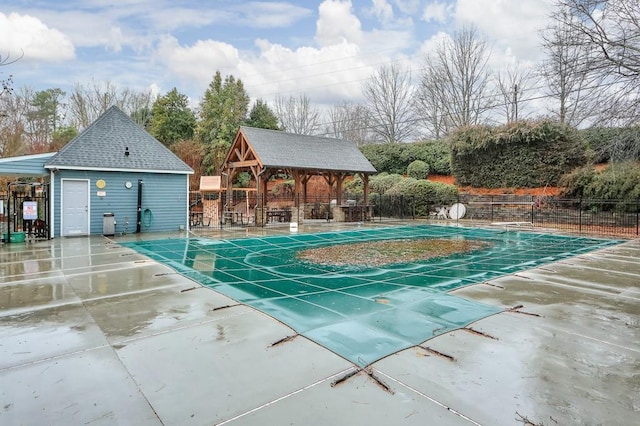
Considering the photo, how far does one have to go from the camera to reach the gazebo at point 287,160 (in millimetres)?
16891

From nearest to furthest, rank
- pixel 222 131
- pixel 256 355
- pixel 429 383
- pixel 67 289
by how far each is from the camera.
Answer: pixel 429 383
pixel 256 355
pixel 67 289
pixel 222 131

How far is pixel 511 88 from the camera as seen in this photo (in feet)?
84.1

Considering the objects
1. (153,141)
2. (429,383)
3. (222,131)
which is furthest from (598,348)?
(222,131)

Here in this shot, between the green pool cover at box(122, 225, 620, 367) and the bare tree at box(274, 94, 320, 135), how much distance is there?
26933mm

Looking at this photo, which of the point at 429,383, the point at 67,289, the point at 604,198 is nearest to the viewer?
the point at 429,383

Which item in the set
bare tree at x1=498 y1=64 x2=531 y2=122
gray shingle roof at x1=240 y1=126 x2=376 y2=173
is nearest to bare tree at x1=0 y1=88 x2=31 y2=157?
gray shingle roof at x1=240 y1=126 x2=376 y2=173

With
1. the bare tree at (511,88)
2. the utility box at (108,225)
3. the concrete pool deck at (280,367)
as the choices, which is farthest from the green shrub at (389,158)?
the concrete pool deck at (280,367)

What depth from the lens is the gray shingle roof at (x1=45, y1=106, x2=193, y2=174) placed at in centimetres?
1207

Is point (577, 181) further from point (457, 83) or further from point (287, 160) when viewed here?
point (457, 83)

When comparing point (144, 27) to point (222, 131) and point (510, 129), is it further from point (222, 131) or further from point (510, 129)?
point (510, 129)

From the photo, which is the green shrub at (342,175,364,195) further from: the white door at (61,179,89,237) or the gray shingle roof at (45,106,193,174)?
the white door at (61,179,89,237)

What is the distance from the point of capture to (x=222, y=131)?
26203 millimetres

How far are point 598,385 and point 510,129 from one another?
19.6 meters

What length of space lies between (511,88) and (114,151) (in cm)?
2448
